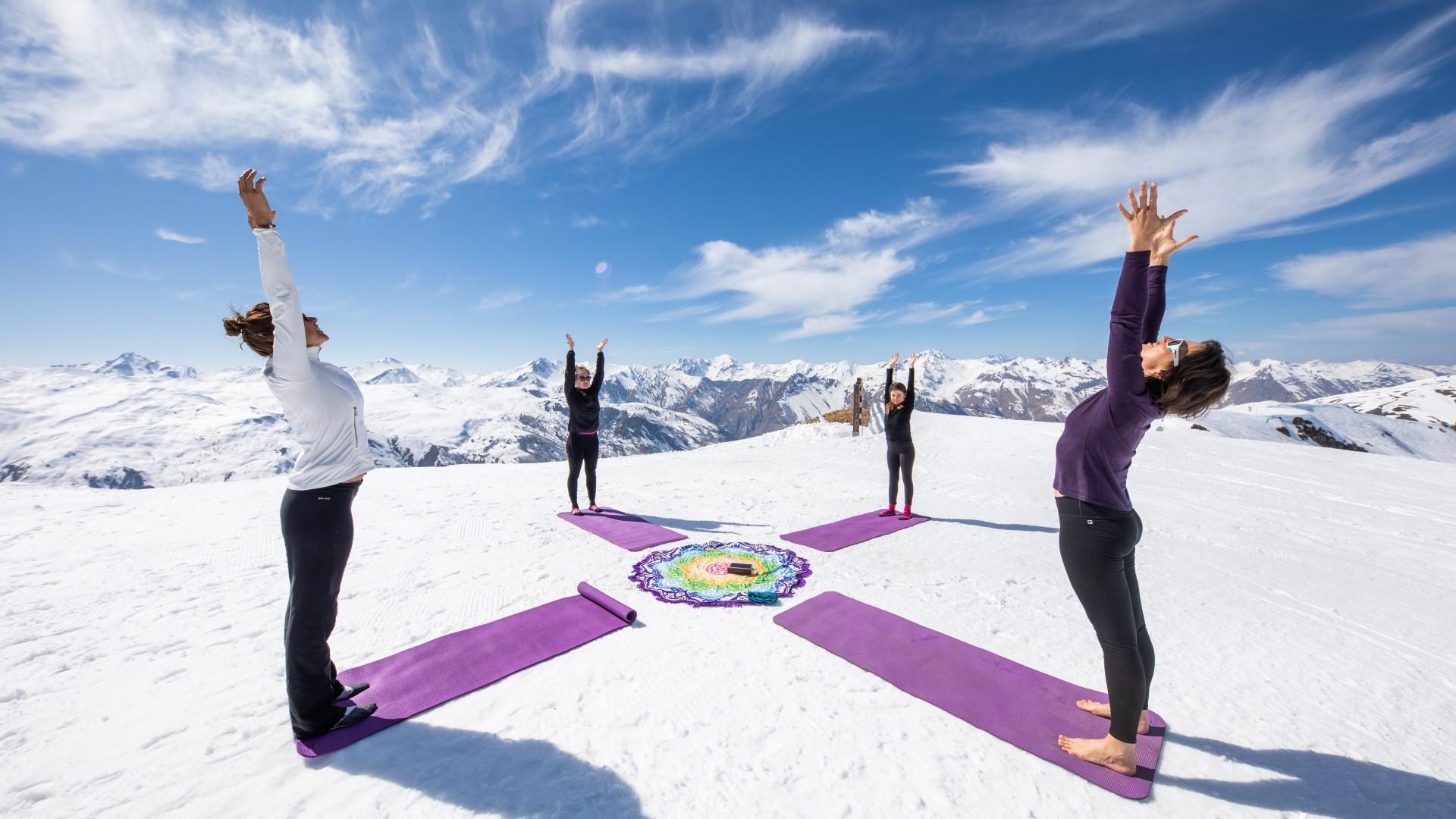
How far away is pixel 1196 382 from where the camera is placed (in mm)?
2668

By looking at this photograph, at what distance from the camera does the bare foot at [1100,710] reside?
3590 millimetres

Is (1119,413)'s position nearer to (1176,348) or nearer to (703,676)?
(1176,348)

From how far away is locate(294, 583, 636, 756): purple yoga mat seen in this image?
3.73 metres

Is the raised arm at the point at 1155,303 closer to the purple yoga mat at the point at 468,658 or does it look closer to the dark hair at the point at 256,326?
the purple yoga mat at the point at 468,658

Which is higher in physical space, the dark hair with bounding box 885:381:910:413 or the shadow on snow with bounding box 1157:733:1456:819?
the dark hair with bounding box 885:381:910:413

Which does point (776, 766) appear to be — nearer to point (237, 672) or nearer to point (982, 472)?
point (237, 672)

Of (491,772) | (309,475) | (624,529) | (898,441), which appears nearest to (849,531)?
(898,441)

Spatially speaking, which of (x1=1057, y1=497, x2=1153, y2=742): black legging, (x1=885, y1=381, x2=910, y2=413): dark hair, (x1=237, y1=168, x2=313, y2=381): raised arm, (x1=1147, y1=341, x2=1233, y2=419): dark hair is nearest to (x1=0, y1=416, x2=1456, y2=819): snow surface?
(x1=1057, y1=497, x2=1153, y2=742): black legging

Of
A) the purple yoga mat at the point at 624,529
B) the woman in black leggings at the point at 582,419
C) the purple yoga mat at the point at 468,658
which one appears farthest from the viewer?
the woman in black leggings at the point at 582,419

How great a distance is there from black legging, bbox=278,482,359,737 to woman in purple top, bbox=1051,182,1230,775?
4560 mm

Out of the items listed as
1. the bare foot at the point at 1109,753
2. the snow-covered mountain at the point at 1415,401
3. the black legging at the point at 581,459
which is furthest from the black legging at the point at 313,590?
the snow-covered mountain at the point at 1415,401

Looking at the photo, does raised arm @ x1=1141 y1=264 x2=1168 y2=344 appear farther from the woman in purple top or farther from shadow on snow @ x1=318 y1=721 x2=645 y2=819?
shadow on snow @ x1=318 y1=721 x2=645 y2=819

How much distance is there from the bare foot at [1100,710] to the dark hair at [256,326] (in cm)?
613

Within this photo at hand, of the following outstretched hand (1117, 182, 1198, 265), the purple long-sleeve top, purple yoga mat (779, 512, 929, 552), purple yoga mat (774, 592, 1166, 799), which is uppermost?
outstretched hand (1117, 182, 1198, 265)
